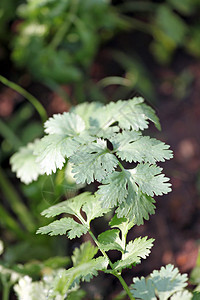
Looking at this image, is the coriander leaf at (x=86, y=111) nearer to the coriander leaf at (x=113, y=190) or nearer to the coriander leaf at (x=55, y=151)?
the coriander leaf at (x=55, y=151)

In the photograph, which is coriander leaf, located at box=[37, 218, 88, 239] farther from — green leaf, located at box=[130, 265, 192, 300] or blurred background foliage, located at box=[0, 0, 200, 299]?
blurred background foliage, located at box=[0, 0, 200, 299]

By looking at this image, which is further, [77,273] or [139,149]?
[139,149]

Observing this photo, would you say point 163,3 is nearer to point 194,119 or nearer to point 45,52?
point 194,119

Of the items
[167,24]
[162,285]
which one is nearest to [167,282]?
[162,285]

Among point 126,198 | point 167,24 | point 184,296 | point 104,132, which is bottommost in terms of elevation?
point 184,296

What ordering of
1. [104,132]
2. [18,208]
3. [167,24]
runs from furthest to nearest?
[167,24]
[18,208]
[104,132]

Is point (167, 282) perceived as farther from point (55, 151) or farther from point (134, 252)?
point (55, 151)

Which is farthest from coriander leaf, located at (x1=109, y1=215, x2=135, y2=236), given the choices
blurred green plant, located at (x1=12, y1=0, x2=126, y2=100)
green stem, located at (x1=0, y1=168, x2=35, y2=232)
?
blurred green plant, located at (x1=12, y1=0, x2=126, y2=100)
